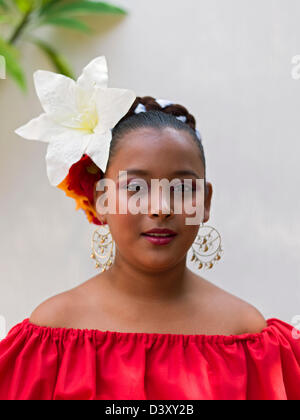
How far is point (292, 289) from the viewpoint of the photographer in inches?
66.8

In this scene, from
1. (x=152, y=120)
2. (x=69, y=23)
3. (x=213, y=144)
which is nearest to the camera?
(x=152, y=120)

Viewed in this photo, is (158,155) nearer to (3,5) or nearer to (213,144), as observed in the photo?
(213,144)

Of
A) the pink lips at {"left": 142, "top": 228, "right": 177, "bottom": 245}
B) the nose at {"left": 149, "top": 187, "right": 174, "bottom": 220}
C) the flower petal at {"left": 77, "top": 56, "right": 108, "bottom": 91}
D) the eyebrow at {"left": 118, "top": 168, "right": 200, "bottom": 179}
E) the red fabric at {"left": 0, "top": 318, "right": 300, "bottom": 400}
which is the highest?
the flower petal at {"left": 77, "top": 56, "right": 108, "bottom": 91}

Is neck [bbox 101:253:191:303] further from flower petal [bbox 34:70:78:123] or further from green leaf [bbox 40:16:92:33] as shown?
green leaf [bbox 40:16:92:33]

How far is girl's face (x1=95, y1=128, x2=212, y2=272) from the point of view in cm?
109

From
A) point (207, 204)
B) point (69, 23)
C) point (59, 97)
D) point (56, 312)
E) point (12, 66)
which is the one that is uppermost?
point (69, 23)

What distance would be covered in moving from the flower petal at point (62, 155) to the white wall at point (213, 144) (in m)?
0.70

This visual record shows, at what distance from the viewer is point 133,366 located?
1.11m

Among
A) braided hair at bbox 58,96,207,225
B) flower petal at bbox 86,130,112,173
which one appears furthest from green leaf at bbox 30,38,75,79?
flower petal at bbox 86,130,112,173

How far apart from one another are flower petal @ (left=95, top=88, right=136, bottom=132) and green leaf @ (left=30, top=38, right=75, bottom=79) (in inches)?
31.3

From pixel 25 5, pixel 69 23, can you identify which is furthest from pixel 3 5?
pixel 69 23

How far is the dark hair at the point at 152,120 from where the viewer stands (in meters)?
1.17

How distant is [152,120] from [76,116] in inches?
6.5

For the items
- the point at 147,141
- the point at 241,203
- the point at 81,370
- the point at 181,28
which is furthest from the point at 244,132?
the point at 81,370
